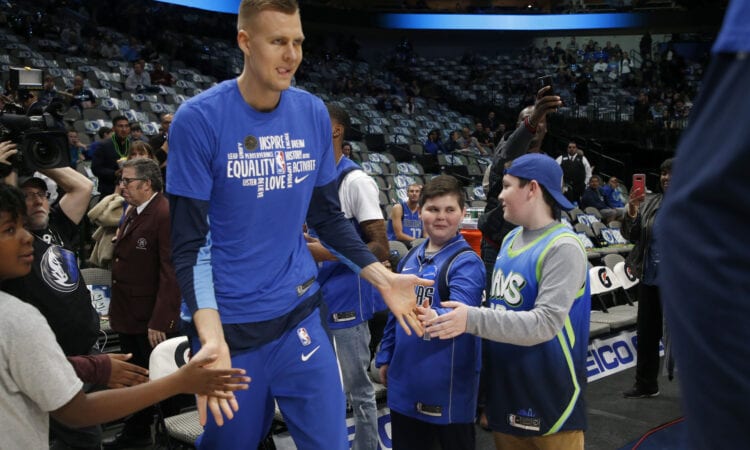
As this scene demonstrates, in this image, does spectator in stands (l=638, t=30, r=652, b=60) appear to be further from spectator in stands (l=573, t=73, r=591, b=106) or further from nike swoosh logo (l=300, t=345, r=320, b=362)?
nike swoosh logo (l=300, t=345, r=320, b=362)

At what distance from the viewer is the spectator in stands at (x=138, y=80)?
14.5m

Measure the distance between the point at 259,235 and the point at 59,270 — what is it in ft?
4.64

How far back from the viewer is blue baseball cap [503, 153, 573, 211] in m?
3.16

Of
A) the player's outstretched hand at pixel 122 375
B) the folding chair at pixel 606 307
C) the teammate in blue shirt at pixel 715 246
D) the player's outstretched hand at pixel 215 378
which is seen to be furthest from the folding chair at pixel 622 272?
the teammate in blue shirt at pixel 715 246

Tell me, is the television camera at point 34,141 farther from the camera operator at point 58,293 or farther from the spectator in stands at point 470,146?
the spectator in stands at point 470,146

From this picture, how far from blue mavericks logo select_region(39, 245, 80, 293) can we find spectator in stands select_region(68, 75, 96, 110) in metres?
9.23

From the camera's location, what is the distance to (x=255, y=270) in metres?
2.33

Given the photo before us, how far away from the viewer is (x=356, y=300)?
3.99m

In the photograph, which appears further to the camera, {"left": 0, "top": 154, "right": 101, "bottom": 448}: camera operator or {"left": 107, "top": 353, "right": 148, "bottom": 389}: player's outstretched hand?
{"left": 0, "top": 154, "right": 101, "bottom": 448}: camera operator

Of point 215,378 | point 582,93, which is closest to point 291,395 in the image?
point 215,378

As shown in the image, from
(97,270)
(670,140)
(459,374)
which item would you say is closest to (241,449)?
(459,374)

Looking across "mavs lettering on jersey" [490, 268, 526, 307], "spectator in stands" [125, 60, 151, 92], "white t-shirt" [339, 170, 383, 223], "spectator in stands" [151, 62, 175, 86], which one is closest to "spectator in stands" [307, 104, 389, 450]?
"white t-shirt" [339, 170, 383, 223]

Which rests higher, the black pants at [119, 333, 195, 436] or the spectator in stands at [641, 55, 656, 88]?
the spectator in stands at [641, 55, 656, 88]

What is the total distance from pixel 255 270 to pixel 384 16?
2567cm
